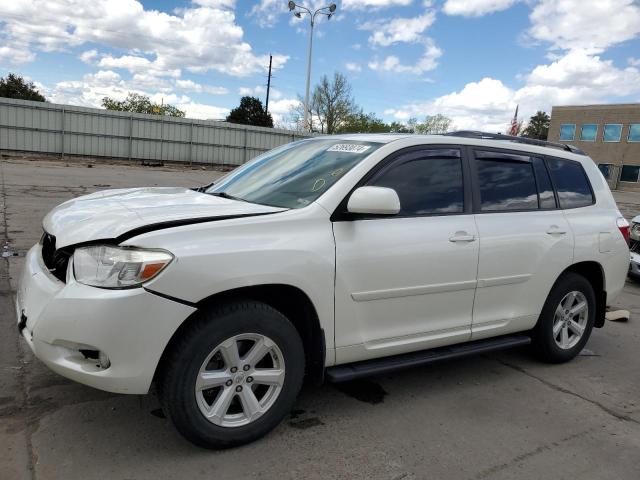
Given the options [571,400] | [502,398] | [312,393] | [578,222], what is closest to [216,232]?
[312,393]

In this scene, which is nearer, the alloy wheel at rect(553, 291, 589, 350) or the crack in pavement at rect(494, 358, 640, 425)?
the crack in pavement at rect(494, 358, 640, 425)

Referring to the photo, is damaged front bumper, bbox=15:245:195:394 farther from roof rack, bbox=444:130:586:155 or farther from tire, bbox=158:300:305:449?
roof rack, bbox=444:130:586:155

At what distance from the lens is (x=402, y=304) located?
328 centimetres

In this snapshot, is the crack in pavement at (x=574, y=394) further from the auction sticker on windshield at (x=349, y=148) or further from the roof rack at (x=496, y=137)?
the auction sticker on windshield at (x=349, y=148)

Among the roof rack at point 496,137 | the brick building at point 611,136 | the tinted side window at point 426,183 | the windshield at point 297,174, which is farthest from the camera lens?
the brick building at point 611,136

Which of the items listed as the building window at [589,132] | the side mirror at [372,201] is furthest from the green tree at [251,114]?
the side mirror at [372,201]

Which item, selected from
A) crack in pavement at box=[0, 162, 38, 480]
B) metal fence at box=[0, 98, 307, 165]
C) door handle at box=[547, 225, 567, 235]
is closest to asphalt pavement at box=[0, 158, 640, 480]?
crack in pavement at box=[0, 162, 38, 480]

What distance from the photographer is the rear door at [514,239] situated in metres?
3.72

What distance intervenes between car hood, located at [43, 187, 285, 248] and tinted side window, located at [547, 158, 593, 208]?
254 centimetres

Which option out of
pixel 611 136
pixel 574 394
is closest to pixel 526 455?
pixel 574 394

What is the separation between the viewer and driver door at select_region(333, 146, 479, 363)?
308 centimetres

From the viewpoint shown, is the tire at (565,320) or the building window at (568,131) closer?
the tire at (565,320)

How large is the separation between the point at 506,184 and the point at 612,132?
1964 inches

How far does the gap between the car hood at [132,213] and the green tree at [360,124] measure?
4318cm
